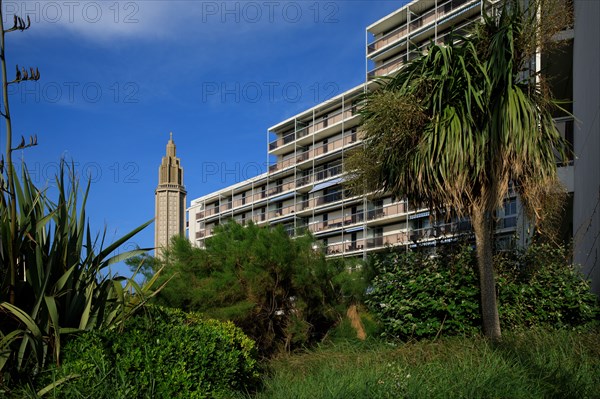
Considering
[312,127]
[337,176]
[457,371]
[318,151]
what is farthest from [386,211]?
[457,371]

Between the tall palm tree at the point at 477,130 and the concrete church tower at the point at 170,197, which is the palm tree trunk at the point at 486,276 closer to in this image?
the tall palm tree at the point at 477,130

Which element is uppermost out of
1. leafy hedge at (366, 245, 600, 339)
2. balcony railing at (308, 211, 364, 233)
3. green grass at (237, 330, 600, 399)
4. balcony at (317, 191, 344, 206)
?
balcony at (317, 191, 344, 206)

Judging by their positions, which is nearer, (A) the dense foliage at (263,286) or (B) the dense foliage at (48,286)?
(B) the dense foliage at (48,286)

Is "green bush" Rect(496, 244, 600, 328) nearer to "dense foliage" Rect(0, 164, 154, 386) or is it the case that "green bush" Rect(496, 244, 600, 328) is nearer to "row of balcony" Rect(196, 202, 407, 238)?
"dense foliage" Rect(0, 164, 154, 386)

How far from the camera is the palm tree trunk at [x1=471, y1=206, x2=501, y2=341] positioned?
28.9ft

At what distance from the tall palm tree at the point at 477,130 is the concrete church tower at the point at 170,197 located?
236ft

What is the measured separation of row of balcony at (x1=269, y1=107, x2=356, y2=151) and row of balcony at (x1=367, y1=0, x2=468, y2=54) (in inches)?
226

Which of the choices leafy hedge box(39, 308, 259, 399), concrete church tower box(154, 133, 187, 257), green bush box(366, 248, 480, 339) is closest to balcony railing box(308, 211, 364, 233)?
concrete church tower box(154, 133, 187, 257)

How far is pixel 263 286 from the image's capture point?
11258mm

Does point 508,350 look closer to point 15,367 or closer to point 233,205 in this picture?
point 15,367

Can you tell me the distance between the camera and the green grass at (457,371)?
216 inches

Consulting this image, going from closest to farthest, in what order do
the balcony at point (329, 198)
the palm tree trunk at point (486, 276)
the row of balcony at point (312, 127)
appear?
the palm tree trunk at point (486, 276) < the balcony at point (329, 198) < the row of balcony at point (312, 127)

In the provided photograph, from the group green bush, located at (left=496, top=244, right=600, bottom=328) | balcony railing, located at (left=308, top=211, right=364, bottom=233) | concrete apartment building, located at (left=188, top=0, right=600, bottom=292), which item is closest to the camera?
green bush, located at (left=496, top=244, right=600, bottom=328)

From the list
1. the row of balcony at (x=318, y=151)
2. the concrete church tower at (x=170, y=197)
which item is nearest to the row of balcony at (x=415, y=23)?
the row of balcony at (x=318, y=151)
